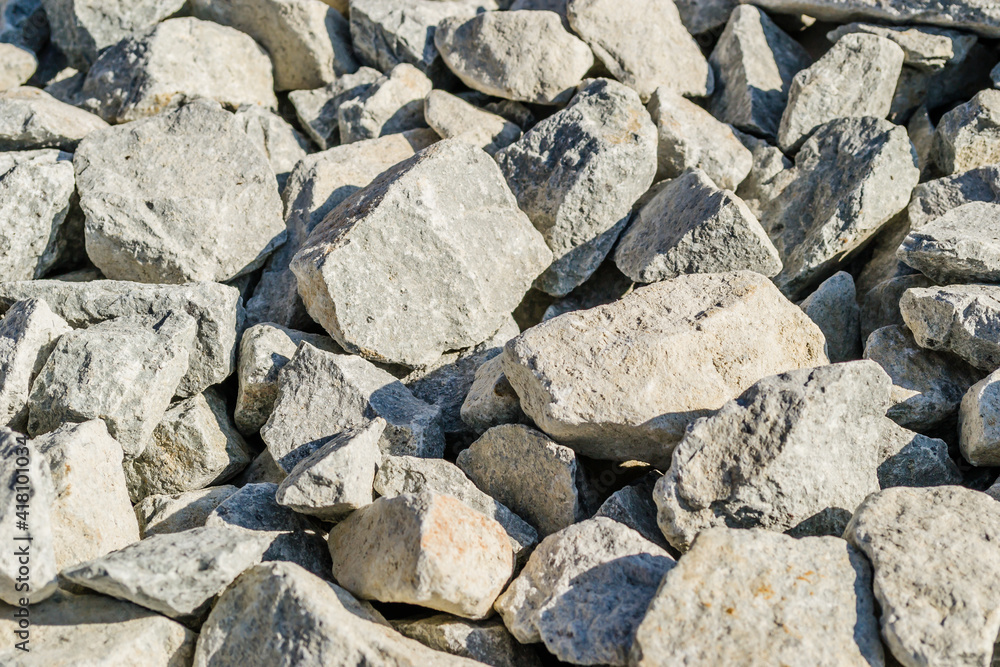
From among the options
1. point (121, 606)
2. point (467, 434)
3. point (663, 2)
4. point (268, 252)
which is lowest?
point (467, 434)

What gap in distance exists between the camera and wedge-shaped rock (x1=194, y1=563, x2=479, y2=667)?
6.77ft

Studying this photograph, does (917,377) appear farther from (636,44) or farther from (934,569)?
(636,44)

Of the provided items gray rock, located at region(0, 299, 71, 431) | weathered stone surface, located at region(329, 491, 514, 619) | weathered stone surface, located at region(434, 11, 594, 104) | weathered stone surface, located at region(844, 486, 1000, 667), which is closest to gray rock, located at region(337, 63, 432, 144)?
weathered stone surface, located at region(434, 11, 594, 104)

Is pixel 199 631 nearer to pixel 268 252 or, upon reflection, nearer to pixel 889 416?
pixel 268 252

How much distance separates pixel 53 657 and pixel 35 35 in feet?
13.5

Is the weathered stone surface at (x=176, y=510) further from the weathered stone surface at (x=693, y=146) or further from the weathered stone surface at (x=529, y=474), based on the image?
the weathered stone surface at (x=693, y=146)

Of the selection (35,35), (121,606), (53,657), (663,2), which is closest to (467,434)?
(121,606)

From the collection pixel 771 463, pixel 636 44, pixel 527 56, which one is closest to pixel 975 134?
pixel 636 44

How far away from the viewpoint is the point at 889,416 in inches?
114

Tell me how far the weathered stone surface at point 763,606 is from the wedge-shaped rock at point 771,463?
0.17 m

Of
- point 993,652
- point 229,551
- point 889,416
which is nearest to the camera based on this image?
point 993,652

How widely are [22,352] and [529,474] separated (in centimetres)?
184

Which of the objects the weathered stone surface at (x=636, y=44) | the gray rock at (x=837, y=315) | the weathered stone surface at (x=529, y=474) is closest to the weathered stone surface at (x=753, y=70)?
the weathered stone surface at (x=636, y=44)

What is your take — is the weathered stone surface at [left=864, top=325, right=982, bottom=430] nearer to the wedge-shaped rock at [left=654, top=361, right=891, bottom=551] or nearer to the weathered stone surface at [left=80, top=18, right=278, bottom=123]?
the wedge-shaped rock at [left=654, top=361, right=891, bottom=551]
